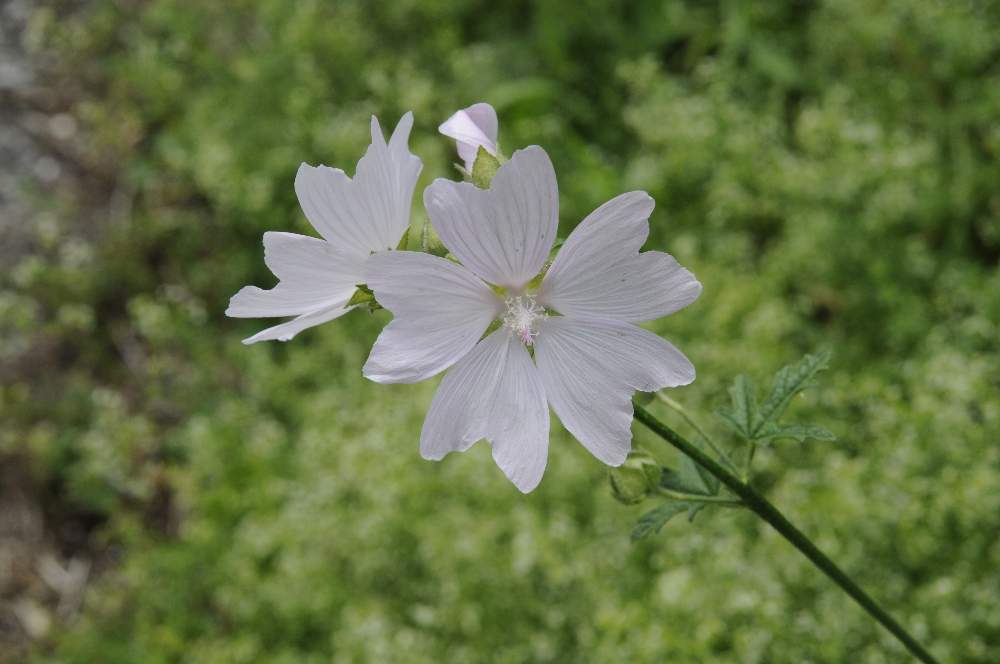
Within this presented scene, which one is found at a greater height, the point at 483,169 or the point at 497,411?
the point at 483,169

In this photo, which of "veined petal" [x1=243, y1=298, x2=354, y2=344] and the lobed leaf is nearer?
"veined petal" [x1=243, y1=298, x2=354, y2=344]

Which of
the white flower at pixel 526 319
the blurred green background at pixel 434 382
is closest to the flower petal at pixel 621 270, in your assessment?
the white flower at pixel 526 319

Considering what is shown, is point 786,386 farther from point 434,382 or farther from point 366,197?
point 434,382

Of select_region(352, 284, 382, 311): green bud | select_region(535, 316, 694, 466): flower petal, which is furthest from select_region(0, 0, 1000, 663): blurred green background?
select_region(352, 284, 382, 311): green bud

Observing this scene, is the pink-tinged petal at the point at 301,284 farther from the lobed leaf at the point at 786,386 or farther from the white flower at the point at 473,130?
the lobed leaf at the point at 786,386

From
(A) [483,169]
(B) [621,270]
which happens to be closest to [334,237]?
(A) [483,169]

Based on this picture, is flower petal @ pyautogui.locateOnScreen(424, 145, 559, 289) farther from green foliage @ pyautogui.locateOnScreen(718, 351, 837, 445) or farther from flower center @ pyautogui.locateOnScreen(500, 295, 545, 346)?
green foliage @ pyautogui.locateOnScreen(718, 351, 837, 445)
